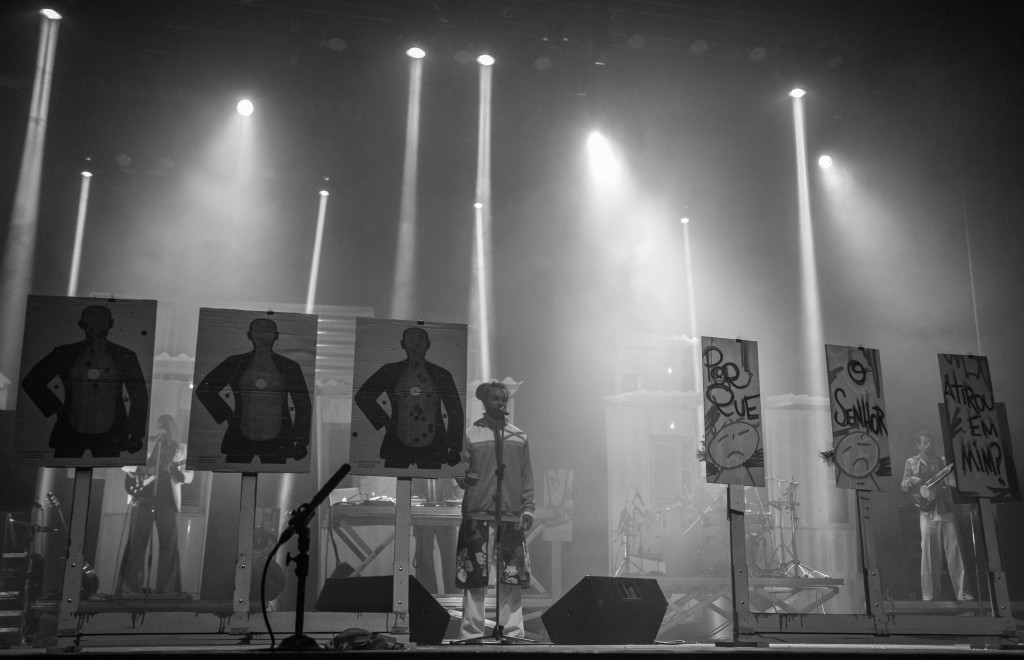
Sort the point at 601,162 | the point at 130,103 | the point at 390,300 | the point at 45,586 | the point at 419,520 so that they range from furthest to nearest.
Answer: the point at 601,162 → the point at 390,300 → the point at 130,103 → the point at 419,520 → the point at 45,586

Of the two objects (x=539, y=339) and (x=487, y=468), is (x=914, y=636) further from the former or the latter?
(x=539, y=339)

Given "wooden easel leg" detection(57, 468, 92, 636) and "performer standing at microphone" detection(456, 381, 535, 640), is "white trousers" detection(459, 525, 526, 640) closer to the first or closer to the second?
"performer standing at microphone" detection(456, 381, 535, 640)

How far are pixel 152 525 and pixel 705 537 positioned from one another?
5.38m

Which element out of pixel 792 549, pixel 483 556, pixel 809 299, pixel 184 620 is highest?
pixel 809 299

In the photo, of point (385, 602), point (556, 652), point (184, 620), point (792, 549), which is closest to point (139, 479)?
point (385, 602)

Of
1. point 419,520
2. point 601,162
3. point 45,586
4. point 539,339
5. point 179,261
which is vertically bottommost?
point 45,586

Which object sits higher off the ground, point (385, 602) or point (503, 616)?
point (385, 602)

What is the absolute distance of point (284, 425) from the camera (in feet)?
11.9

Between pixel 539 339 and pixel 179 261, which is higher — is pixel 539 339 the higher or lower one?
the lower one

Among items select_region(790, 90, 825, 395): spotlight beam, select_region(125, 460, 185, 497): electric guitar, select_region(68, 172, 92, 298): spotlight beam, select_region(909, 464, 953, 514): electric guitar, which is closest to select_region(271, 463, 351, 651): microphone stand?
select_region(125, 460, 185, 497): electric guitar

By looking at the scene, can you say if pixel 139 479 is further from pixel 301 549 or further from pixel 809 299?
pixel 809 299

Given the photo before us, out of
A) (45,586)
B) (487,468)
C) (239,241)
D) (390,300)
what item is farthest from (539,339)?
(45,586)

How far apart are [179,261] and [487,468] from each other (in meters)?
5.71

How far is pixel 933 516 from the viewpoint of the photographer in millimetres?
7293
